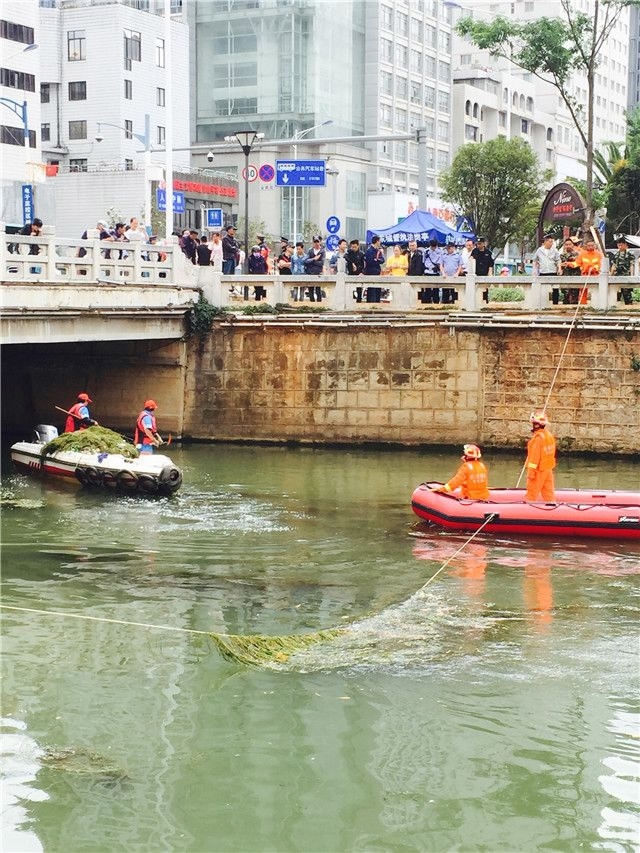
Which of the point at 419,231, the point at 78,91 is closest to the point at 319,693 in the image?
the point at 419,231

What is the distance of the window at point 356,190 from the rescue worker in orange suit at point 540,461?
56482 millimetres

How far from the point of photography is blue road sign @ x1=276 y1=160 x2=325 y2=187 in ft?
126

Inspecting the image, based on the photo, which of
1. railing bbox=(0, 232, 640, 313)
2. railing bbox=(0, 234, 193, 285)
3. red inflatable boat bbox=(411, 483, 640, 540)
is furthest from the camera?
railing bbox=(0, 232, 640, 313)

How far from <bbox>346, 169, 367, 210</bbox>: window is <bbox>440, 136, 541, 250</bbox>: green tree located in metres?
15.3

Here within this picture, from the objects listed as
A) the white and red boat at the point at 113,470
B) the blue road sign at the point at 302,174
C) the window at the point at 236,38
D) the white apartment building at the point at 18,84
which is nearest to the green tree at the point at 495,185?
the window at the point at 236,38

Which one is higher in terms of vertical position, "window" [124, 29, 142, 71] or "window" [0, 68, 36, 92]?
"window" [124, 29, 142, 71]

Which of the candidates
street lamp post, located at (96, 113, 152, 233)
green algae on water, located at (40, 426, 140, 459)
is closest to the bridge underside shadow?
green algae on water, located at (40, 426, 140, 459)

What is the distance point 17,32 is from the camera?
55.5 meters

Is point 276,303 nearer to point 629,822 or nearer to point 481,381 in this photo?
point 481,381

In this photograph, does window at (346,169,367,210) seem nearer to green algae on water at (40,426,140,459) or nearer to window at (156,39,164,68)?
window at (156,39,164,68)

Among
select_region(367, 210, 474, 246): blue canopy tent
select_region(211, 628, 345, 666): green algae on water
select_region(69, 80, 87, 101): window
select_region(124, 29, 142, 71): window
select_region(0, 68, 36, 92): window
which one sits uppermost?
select_region(124, 29, 142, 71): window

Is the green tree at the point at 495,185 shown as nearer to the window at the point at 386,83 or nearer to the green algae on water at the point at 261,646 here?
the window at the point at 386,83

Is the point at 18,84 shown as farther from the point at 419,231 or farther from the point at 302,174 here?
the point at 419,231

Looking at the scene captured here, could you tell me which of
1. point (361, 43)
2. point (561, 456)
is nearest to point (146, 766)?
point (561, 456)
